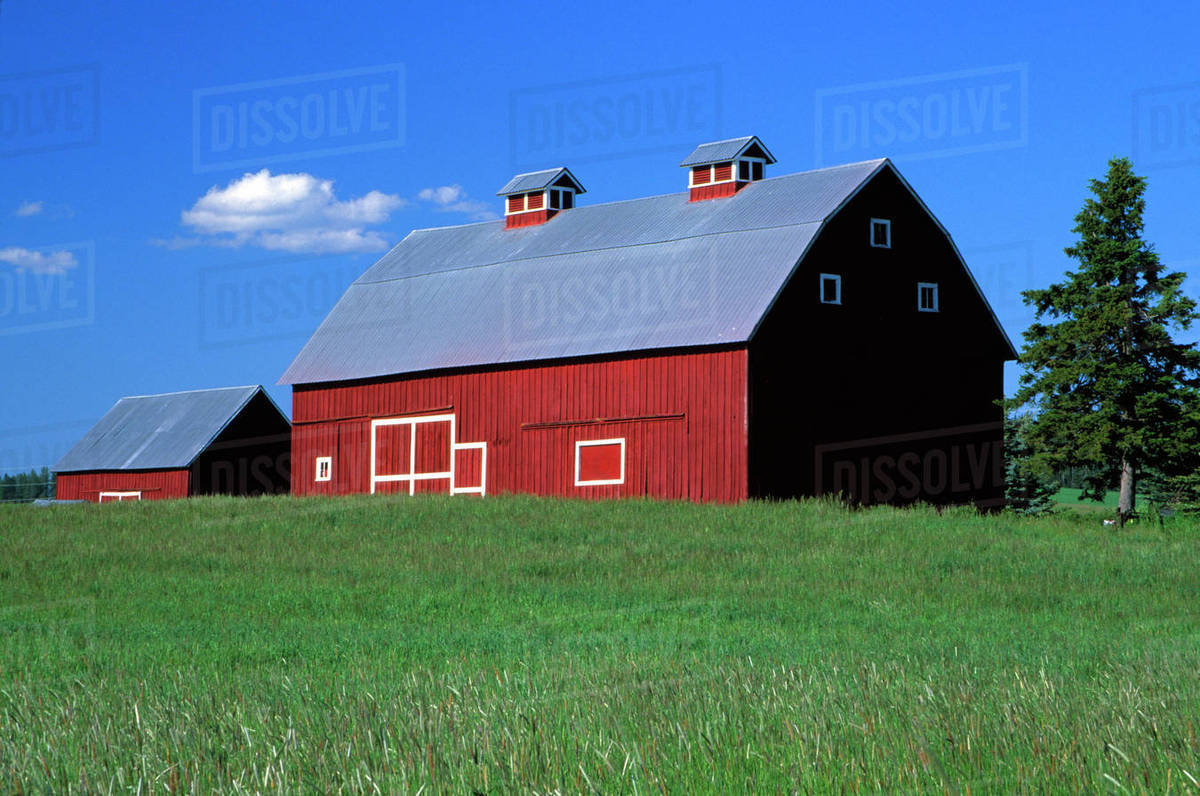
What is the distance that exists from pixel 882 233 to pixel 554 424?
31.4ft

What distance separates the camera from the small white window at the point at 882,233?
3234 cm

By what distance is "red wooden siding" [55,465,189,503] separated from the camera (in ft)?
168

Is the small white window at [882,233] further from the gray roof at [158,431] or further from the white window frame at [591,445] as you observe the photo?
the gray roof at [158,431]

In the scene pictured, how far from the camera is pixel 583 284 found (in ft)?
111

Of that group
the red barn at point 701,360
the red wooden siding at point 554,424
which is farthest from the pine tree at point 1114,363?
the red wooden siding at point 554,424

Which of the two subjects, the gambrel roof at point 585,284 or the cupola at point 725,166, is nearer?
the gambrel roof at point 585,284

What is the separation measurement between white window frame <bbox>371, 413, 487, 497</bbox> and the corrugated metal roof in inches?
55.4

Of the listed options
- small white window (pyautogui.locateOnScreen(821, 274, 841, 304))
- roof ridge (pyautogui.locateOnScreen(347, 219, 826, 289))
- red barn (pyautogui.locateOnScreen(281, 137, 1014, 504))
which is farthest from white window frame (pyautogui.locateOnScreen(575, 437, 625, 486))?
small white window (pyautogui.locateOnScreen(821, 274, 841, 304))

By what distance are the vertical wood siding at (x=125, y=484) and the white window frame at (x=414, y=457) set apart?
56.4 feet

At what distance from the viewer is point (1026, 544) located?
23.2 meters

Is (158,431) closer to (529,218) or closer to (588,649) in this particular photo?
(529,218)

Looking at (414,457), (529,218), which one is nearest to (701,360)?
(414,457)

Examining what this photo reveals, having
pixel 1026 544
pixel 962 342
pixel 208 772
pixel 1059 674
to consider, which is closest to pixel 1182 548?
pixel 1026 544

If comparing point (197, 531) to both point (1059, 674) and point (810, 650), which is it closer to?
point (810, 650)
